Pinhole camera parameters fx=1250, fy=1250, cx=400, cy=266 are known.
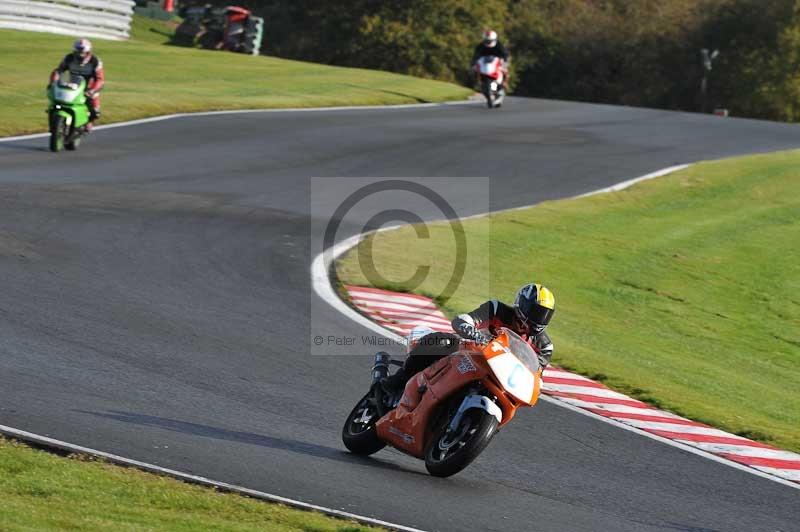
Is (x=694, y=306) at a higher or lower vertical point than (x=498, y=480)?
lower

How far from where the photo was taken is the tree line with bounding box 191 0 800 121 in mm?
63094

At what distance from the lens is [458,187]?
77.4 ft

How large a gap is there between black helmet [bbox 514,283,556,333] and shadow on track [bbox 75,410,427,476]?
1.30 metres

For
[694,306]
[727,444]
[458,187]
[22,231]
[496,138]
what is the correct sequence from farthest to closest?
[496,138], [458,187], [694,306], [22,231], [727,444]

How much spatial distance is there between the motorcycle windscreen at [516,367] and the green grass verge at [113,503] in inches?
61.8

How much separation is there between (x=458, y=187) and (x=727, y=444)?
44.6 ft

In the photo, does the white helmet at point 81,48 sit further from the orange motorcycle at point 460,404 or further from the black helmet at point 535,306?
the black helmet at point 535,306

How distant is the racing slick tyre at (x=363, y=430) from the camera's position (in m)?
8.81

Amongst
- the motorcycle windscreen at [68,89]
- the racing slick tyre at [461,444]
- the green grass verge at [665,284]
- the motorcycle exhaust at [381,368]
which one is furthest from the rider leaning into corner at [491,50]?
the racing slick tyre at [461,444]

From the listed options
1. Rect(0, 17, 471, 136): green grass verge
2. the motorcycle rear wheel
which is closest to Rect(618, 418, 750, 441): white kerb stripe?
the motorcycle rear wheel

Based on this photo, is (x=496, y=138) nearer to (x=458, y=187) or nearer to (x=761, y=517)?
(x=458, y=187)

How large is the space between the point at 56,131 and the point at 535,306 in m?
14.8

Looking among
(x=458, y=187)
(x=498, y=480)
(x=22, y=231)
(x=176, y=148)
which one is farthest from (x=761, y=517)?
(x=176, y=148)

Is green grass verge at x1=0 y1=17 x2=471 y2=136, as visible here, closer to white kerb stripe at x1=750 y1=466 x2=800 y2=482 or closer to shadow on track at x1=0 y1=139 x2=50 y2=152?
shadow on track at x1=0 y1=139 x2=50 y2=152
